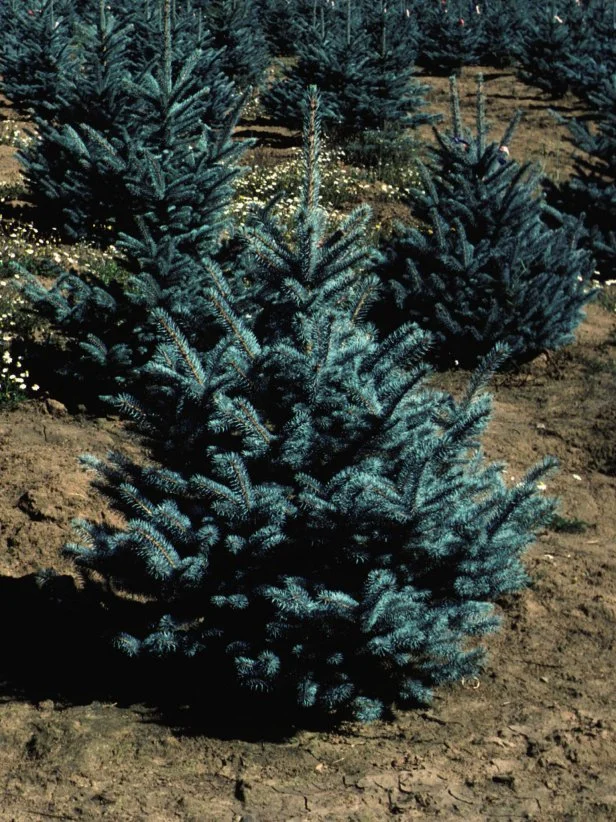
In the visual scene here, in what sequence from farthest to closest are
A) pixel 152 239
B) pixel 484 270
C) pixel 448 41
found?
pixel 448 41, pixel 484 270, pixel 152 239

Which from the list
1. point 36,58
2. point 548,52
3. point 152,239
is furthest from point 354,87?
point 152,239

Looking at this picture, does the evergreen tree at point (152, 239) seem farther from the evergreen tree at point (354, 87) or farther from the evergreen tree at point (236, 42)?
the evergreen tree at point (236, 42)

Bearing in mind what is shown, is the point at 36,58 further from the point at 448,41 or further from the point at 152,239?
the point at 448,41

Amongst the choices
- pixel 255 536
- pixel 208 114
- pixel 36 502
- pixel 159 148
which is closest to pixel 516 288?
pixel 159 148

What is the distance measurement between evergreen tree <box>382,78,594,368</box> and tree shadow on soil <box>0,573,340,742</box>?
4.24 m

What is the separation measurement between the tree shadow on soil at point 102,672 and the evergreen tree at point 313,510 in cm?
9

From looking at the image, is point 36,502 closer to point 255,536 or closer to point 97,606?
point 97,606

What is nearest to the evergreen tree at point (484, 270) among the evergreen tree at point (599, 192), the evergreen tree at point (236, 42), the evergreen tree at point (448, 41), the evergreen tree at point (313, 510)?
the evergreen tree at point (599, 192)

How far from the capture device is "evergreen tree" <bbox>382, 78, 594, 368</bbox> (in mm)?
8250

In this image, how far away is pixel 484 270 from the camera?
843 cm

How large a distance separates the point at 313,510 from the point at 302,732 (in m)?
0.86

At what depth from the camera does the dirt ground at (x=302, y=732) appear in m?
3.74

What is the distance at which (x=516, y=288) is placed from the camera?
8.24 m

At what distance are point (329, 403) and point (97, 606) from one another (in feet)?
4.63
